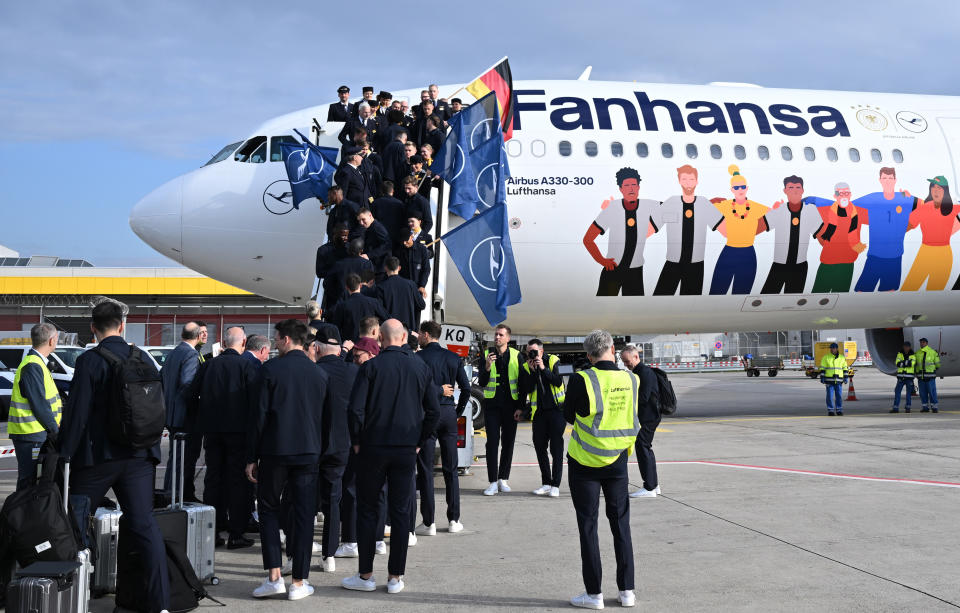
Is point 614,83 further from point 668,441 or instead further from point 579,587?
point 579,587

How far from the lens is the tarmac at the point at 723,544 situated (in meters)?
5.00

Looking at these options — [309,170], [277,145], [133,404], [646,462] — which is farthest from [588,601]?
[277,145]

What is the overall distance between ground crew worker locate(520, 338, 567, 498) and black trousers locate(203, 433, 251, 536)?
3.04 m

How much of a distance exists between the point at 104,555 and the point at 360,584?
66.3 inches

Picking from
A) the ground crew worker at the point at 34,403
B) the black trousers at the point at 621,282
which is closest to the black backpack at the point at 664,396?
the black trousers at the point at 621,282

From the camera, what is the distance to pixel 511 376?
884cm

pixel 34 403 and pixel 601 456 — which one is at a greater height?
pixel 34 403

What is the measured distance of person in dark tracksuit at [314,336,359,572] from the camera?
216 inches

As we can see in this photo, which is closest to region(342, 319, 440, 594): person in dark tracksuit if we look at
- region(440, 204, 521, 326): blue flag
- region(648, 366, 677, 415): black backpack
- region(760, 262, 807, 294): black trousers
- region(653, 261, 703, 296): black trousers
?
region(648, 366, 677, 415): black backpack

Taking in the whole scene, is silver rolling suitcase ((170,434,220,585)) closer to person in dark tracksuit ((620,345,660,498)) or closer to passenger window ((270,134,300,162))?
person in dark tracksuit ((620,345,660,498))

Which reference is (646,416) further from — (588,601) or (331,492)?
(331,492)

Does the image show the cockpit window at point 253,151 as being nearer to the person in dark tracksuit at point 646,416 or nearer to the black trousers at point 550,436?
the black trousers at point 550,436

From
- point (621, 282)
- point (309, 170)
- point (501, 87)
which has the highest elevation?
point (501, 87)

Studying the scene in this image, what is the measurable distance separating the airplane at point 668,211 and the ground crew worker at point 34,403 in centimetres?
611
